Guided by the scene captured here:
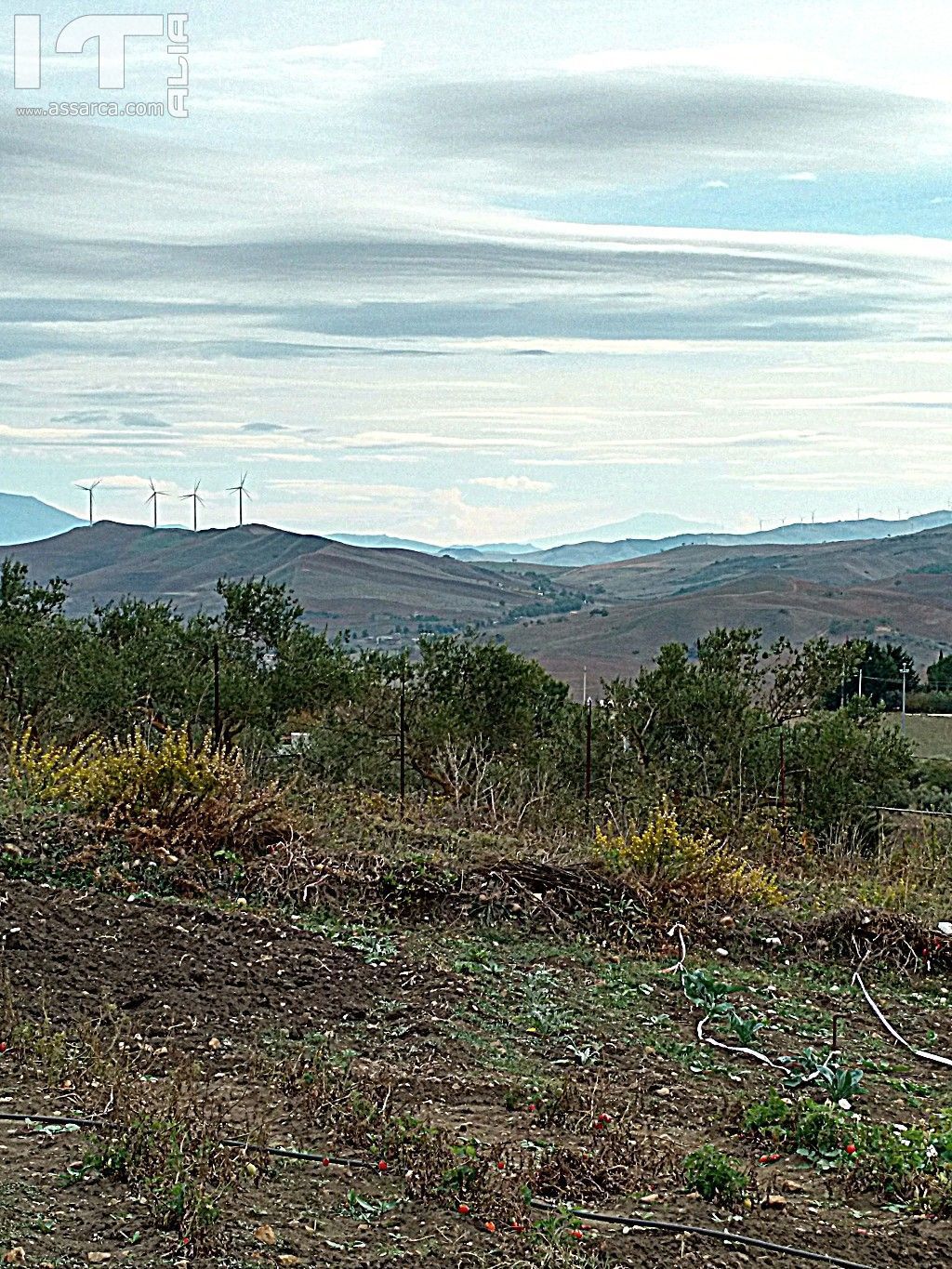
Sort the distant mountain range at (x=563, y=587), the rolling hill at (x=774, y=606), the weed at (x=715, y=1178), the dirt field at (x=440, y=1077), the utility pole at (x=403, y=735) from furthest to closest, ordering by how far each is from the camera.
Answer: the distant mountain range at (x=563, y=587), the rolling hill at (x=774, y=606), the utility pole at (x=403, y=735), the weed at (x=715, y=1178), the dirt field at (x=440, y=1077)

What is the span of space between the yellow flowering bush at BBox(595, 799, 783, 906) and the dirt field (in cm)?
47

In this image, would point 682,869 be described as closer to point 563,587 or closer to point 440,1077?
point 440,1077

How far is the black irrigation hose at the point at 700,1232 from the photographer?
3.73 metres

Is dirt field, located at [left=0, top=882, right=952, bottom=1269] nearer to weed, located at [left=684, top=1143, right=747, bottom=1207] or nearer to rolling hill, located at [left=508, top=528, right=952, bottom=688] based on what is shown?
weed, located at [left=684, top=1143, right=747, bottom=1207]

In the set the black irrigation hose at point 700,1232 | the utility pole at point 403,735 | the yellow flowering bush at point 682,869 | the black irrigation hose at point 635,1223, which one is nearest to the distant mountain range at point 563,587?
the utility pole at point 403,735

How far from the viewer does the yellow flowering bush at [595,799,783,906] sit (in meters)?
7.84

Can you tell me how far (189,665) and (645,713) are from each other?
15.3ft

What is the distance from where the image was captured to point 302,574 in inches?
4899

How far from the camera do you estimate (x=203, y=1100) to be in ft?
14.9

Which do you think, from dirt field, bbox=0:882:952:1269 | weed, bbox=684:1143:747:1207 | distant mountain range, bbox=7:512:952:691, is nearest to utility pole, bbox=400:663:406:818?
dirt field, bbox=0:882:952:1269

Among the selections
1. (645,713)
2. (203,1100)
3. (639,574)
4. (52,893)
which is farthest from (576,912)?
(639,574)

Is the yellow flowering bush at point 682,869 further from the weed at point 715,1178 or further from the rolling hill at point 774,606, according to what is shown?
the rolling hill at point 774,606

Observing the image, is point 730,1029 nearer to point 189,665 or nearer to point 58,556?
point 189,665

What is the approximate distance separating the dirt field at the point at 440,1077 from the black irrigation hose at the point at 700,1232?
34 millimetres
